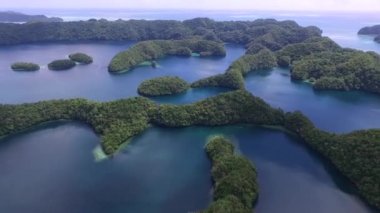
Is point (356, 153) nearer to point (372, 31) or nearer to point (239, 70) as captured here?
point (239, 70)

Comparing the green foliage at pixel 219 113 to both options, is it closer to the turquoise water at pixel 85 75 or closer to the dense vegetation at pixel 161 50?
the turquoise water at pixel 85 75

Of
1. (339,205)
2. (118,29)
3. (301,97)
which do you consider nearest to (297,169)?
(339,205)

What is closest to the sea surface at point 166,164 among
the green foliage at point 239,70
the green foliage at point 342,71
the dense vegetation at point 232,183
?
the dense vegetation at point 232,183

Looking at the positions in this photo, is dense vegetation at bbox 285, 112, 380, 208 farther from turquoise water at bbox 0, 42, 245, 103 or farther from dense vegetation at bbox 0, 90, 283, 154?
turquoise water at bbox 0, 42, 245, 103

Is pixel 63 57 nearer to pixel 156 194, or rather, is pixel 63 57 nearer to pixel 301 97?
pixel 301 97

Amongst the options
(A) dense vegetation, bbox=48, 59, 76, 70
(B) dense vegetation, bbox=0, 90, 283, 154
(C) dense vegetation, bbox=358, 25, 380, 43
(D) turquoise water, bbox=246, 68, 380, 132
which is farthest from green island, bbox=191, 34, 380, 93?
(C) dense vegetation, bbox=358, 25, 380, 43
